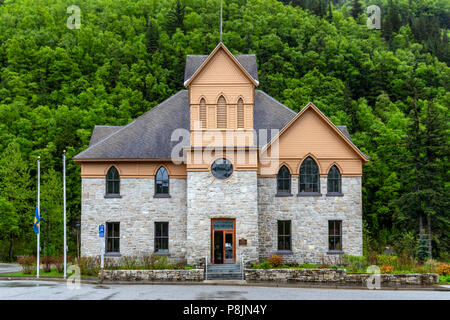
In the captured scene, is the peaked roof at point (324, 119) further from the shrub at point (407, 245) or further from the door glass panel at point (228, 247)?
the shrub at point (407, 245)

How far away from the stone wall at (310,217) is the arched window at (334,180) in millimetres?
343

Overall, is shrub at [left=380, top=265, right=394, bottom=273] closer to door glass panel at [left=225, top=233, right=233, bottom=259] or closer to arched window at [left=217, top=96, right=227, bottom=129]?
door glass panel at [left=225, top=233, right=233, bottom=259]

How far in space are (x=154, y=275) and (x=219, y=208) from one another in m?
6.16

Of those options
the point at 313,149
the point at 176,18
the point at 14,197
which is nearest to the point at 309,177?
the point at 313,149

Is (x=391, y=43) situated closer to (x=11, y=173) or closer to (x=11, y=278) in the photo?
(x=11, y=173)

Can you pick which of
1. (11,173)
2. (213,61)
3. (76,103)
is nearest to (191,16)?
(76,103)

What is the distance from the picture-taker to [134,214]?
34438 millimetres

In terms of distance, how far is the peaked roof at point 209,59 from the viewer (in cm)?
3269

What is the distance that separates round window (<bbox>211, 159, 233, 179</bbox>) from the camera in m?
32.3

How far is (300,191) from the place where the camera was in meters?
34.8

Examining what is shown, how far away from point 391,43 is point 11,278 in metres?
95.1

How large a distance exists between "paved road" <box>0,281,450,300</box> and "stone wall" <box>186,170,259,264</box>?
5835 millimetres

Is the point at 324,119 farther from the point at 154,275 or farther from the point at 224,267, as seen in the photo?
the point at 154,275

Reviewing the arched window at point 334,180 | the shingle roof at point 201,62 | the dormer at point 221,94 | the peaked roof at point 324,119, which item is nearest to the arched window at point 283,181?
the peaked roof at point 324,119
